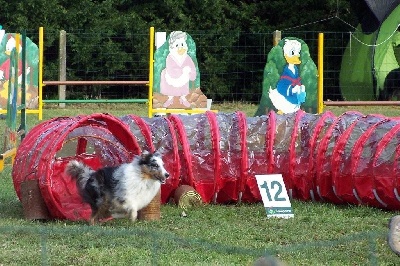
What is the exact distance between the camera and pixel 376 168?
796 cm

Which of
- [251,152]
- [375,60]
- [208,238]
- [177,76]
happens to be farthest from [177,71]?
[208,238]

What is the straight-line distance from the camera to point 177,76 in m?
14.8

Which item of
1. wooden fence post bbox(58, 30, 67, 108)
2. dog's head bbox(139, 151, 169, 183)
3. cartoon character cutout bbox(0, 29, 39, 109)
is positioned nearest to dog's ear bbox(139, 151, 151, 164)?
dog's head bbox(139, 151, 169, 183)

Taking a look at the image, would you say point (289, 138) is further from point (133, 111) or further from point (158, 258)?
point (133, 111)

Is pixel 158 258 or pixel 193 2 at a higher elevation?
pixel 193 2

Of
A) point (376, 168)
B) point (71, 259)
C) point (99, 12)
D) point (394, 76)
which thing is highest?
point (99, 12)

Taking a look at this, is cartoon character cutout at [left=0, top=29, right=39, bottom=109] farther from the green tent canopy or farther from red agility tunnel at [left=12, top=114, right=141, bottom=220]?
the green tent canopy

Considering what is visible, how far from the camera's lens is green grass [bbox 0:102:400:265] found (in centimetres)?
582

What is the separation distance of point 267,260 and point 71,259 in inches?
128

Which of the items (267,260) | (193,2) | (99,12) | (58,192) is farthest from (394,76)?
(267,260)

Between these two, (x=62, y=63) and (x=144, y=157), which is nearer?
(x=144, y=157)

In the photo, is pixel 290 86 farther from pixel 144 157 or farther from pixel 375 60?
pixel 375 60

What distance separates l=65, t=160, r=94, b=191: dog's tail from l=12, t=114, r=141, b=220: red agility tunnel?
174 millimetres

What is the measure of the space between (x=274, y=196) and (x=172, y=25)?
1439cm
